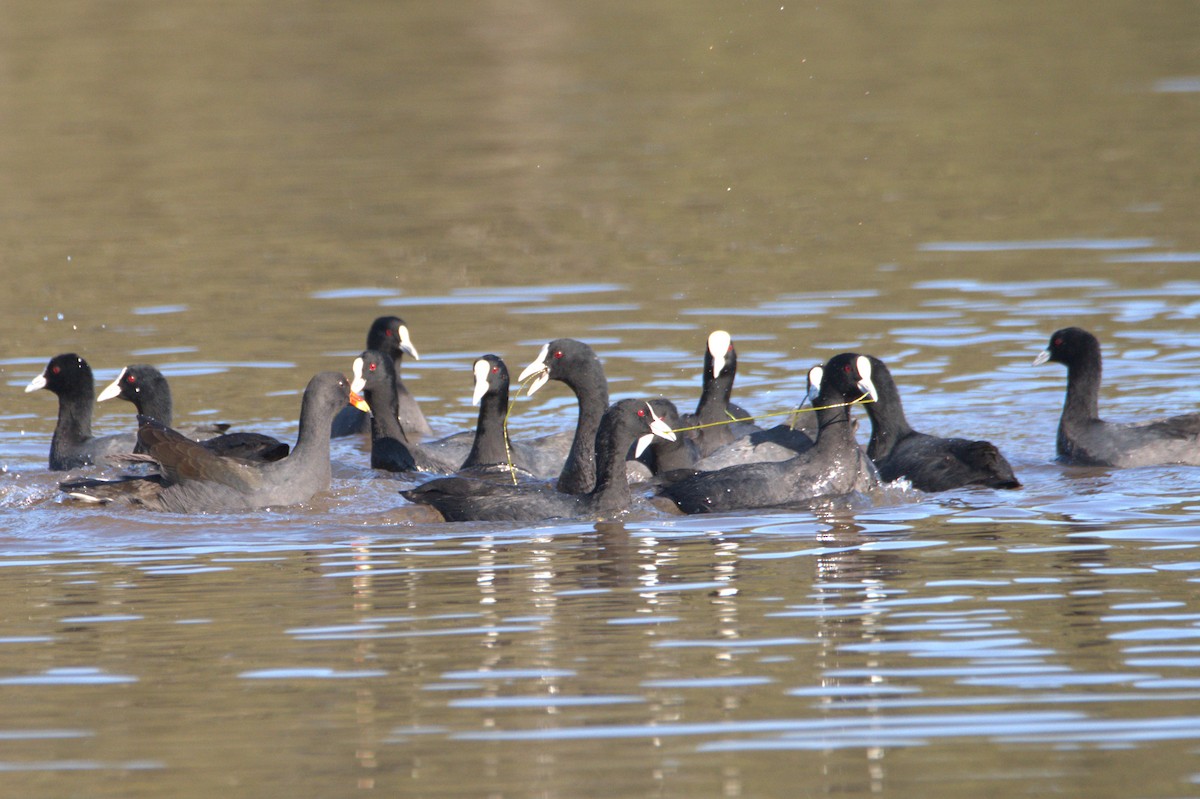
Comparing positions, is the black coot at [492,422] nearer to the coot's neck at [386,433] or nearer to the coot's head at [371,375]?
the coot's neck at [386,433]

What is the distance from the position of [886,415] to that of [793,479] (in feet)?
4.86

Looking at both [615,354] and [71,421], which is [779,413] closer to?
[615,354]

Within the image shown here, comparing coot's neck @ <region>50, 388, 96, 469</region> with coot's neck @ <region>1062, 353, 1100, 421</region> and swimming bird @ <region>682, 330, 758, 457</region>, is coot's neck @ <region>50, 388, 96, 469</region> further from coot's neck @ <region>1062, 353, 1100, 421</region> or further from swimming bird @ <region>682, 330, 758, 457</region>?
coot's neck @ <region>1062, 353, 1100, 421</region>

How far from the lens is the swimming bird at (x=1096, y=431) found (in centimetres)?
1132

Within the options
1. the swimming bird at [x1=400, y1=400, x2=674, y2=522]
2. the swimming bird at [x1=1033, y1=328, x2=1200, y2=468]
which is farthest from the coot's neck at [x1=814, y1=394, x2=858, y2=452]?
the swimming bird at [x1=1033, y1=328, x2=1200, y2=468]

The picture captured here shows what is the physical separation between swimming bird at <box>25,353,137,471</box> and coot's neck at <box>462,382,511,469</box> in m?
2.44

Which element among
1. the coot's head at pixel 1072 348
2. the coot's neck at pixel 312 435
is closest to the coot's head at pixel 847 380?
the coot's head at pixel 1072 348

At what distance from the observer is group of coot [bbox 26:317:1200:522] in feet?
34.2

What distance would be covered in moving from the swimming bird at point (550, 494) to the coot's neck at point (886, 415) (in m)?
1.87

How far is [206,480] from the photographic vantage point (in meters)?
10.8

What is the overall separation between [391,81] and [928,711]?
26.9m

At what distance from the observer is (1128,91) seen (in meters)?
27.8

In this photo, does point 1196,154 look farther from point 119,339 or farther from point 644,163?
point 119,339

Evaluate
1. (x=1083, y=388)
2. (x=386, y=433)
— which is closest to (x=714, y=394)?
(x=386, y=433)
